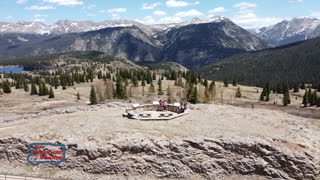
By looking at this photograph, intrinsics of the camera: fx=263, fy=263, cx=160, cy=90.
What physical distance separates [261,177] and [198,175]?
1026 cm

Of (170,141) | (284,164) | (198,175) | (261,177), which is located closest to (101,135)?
(170,141)

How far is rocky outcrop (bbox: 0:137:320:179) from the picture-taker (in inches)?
1706

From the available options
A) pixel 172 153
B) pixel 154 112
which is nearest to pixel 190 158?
pixel 172 153

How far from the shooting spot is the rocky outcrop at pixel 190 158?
142 feet
